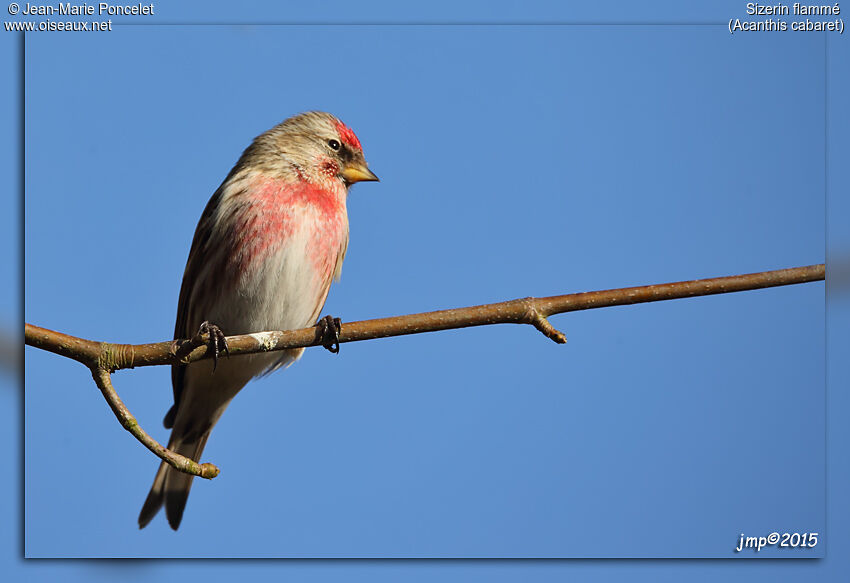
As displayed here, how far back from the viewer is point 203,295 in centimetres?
422

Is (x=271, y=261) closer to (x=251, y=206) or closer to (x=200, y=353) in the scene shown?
(x=251, y=206)

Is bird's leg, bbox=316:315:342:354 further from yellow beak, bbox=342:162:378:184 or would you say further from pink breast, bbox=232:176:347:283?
yellow beak, bbox=342:162:378:184

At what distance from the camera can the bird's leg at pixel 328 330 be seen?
325 cm

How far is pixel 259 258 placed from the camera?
4066 millimetres

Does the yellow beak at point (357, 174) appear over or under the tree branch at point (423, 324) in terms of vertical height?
over

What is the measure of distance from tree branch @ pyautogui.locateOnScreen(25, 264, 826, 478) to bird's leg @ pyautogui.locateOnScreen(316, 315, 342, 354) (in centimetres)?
30

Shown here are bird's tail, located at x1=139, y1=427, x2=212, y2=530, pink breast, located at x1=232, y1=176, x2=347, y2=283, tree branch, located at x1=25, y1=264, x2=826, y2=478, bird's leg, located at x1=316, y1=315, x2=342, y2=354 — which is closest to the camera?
tree branch, located at x1=25, y1=264, x2=826, y2=478

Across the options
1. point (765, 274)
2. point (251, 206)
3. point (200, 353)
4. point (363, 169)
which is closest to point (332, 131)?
point (363, 169)

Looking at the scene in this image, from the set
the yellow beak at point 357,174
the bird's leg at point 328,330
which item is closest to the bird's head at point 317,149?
the yellow beak at point 357,174

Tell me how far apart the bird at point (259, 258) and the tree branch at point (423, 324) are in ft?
3.56

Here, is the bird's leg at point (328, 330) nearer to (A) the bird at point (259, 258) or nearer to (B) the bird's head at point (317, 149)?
(A) the bird at point (259, 258)

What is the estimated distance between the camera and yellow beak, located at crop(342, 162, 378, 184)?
4508mm

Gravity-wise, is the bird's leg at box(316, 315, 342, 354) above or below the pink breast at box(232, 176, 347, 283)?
below

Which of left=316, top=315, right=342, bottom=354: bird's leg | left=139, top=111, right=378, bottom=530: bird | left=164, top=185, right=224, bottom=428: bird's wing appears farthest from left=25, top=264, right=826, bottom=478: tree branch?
left=164, top=185, right=224, bottom=428: bird's wing
